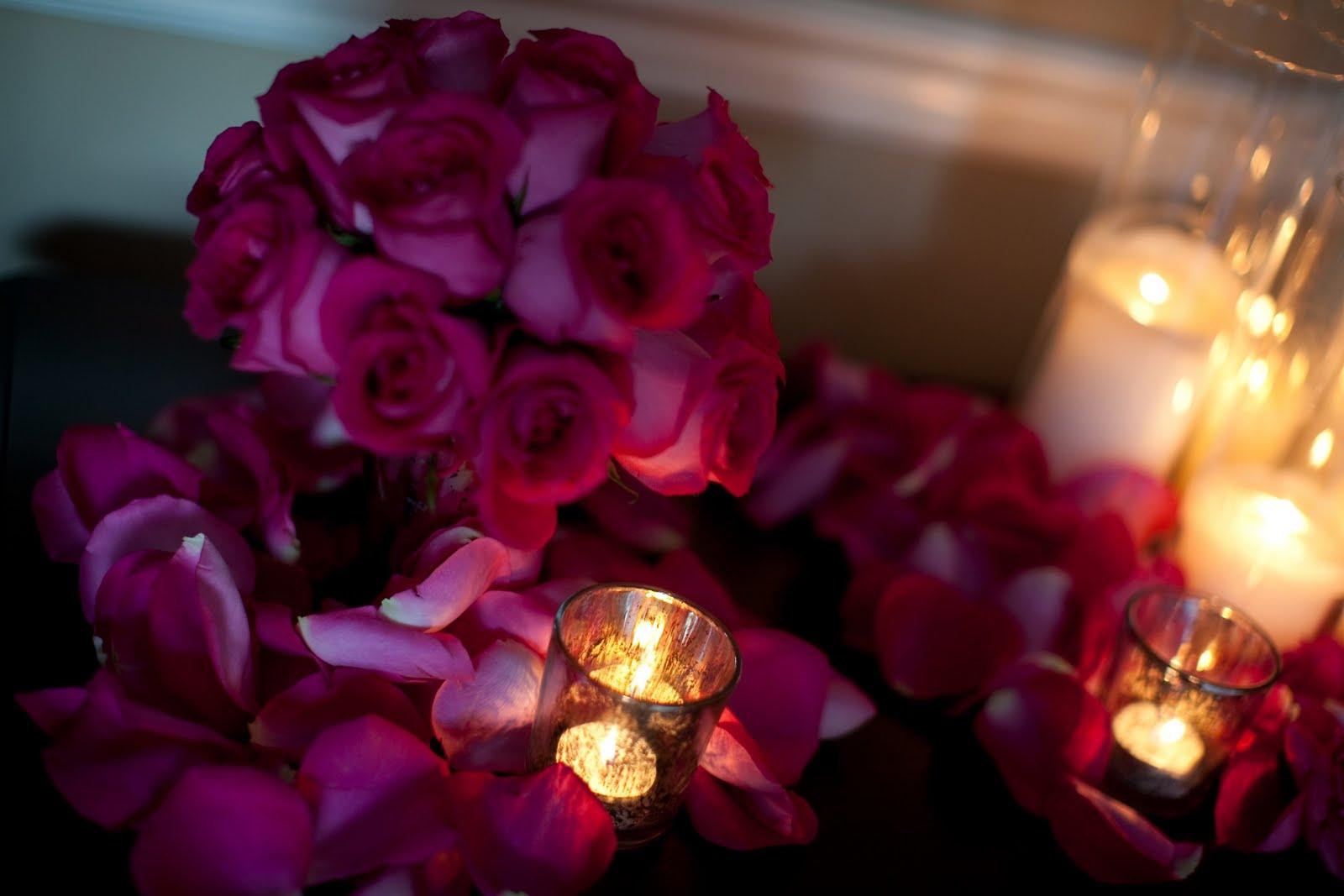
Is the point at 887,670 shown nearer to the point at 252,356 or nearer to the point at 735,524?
the point at 735,524

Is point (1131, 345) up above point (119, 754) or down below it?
above

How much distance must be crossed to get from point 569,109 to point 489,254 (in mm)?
62

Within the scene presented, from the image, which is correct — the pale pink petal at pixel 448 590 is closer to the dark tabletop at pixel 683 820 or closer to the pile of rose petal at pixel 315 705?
the pile of rose petal at pixel 315 705

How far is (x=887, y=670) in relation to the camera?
0.62 meters

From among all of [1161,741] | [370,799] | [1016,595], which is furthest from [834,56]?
[370,799]

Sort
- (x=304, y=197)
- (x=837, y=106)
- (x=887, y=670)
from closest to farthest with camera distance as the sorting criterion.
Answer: (x=304, y=197) → (x=887, y=670) → (x=837, y=106)

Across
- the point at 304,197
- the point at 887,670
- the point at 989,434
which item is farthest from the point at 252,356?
the point at 989,434

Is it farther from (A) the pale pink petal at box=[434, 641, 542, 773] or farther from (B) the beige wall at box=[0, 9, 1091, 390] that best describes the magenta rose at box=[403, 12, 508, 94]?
(B) the beige wall at box=[0, 9, 1091, 390]

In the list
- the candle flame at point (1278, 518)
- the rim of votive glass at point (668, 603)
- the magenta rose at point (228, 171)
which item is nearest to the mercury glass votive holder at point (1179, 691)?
the candle flame at point (1278, 518)

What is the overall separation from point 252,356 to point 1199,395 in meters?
0.62

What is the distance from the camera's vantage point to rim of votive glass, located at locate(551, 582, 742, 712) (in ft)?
1.44

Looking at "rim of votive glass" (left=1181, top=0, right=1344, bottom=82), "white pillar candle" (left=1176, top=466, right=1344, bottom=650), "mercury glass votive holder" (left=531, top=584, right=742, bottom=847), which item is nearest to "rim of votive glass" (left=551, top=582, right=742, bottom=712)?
"mercury glass votive holder" (left=531, top=584, right=742, bottom=847)

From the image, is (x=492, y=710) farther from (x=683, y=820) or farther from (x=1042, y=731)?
(x=1042, y=731)

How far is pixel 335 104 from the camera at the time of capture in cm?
43
